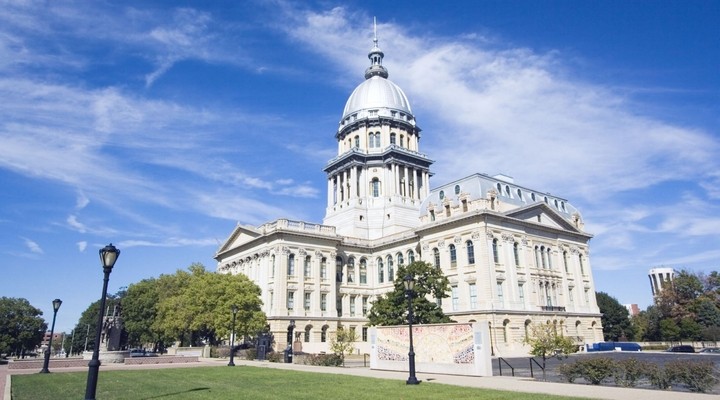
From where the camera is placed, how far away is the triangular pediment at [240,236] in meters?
65.2

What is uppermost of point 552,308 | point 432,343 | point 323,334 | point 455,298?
point 455,298

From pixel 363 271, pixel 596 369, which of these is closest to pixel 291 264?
pixel 363 271

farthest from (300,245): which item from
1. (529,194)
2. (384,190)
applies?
(529,194)

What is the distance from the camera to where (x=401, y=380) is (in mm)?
22719

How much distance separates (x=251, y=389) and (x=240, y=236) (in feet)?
171

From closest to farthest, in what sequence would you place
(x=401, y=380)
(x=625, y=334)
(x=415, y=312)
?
(x=401, y=380), (x=415, y=312), (x=625, y=334)

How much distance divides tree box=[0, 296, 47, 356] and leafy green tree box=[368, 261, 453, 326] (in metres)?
70.0

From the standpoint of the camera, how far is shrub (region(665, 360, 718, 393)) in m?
18.1

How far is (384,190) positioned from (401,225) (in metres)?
6.80

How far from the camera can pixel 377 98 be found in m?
83.6

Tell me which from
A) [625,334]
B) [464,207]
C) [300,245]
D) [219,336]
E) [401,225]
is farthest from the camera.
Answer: [625,334]

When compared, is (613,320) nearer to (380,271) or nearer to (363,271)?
(380,271)

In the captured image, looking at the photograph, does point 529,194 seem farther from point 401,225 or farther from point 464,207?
point 401,225

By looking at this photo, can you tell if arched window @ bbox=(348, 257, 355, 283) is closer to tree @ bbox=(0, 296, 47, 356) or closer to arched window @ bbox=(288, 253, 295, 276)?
arched window @ bbox=(288, 253, 295, 276)
